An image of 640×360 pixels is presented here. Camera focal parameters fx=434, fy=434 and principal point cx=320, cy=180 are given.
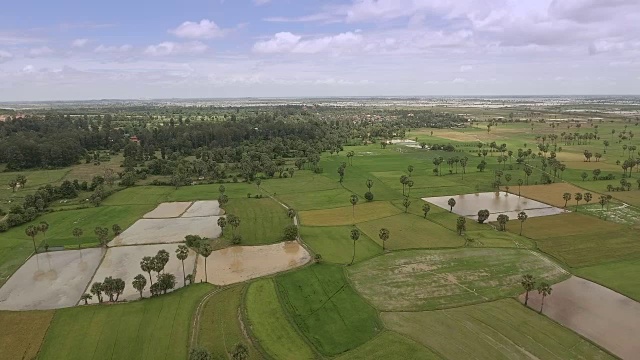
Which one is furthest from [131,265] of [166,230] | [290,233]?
[290,233]

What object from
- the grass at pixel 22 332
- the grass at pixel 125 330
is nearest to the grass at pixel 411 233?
the grass at pixel 125 330

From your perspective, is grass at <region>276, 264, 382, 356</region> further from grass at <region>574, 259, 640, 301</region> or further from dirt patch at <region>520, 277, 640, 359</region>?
grass at <region>574, 259, 640, 301</region>

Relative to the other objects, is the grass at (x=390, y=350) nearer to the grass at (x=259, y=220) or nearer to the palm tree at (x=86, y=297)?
the grass at (x=259, y=220)

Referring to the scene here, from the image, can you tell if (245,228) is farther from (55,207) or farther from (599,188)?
(599,188)

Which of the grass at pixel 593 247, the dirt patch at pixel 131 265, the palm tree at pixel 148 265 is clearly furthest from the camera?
the grass at pixel 593 247

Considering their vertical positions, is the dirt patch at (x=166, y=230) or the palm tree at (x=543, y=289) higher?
the palm tree at (x=543, y=289)

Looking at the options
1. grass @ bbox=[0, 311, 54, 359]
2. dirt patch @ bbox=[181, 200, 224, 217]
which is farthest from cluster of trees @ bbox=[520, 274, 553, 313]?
dirt patch @ bbox=[181, 200, 224, 217]

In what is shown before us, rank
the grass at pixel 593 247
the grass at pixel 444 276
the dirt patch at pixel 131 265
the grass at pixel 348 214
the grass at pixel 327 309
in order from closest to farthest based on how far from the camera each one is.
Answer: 1. the grass at pixel 327 309
2. the grass at pixel 444 276
3. the dirt patch at pixel 131 265
4. the grass at pixel 593 247
5. the grass at pixel 348 214

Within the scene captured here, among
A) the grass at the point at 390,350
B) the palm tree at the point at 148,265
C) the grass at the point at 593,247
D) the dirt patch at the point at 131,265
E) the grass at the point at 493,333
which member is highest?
the palm tree at the point at 148,265

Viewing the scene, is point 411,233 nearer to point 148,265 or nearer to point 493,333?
point 493,333

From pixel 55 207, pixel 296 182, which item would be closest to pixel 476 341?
pixel 296 182
